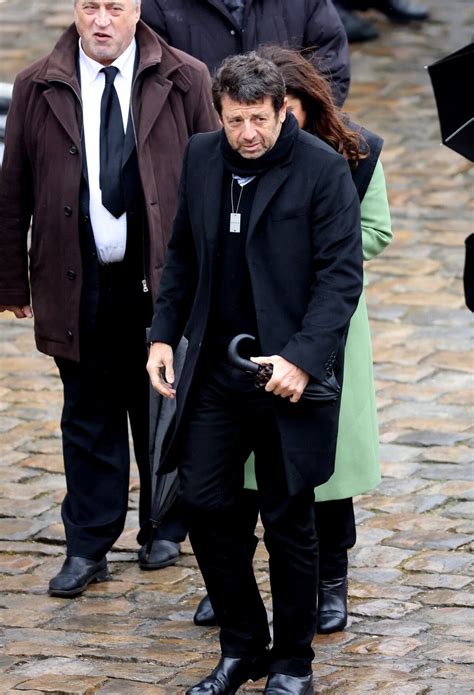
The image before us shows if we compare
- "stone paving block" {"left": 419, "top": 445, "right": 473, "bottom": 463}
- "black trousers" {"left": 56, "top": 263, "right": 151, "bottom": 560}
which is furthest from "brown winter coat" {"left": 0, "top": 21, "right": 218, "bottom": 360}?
"stone paving block" {"left": 419, "top": 445, "right": 473, "bottom": 463}

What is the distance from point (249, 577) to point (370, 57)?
1020cm

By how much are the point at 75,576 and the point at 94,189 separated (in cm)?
137

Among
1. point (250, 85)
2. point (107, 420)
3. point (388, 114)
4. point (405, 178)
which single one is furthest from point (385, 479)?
point (388, 114)

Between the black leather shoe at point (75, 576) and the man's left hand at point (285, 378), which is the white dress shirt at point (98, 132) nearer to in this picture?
the black leather shoe at point (75, 576)

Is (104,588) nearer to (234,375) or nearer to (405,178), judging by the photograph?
(234,375)

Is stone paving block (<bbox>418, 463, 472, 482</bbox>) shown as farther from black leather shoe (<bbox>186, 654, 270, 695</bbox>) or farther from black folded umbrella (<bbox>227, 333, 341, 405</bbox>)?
black folded umbrella (<bbox>227, 333, 341, 405</bbox>)

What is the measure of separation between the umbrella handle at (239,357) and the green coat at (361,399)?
0.76 metres

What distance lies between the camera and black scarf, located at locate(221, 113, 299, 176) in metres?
4.30

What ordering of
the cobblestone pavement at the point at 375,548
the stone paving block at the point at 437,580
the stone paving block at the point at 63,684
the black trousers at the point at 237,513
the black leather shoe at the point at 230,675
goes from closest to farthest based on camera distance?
the black trousers at the point at 237,513 → the black leather shoe at the point at 230,675 → the stone paving block at the point at 63,684 → the cobblestone pavement at the point at 375,548 → the stone paving block at the point at 437,580

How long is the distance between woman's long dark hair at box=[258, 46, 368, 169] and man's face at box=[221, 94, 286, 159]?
0.44m

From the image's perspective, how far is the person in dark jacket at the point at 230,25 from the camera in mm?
6336

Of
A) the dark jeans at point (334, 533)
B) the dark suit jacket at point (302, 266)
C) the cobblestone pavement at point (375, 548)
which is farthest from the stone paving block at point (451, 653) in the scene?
the dark suit jacket at point (302, 266)

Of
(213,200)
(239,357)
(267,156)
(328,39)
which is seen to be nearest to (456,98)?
(267,156)

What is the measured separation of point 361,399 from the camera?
5090 mm
